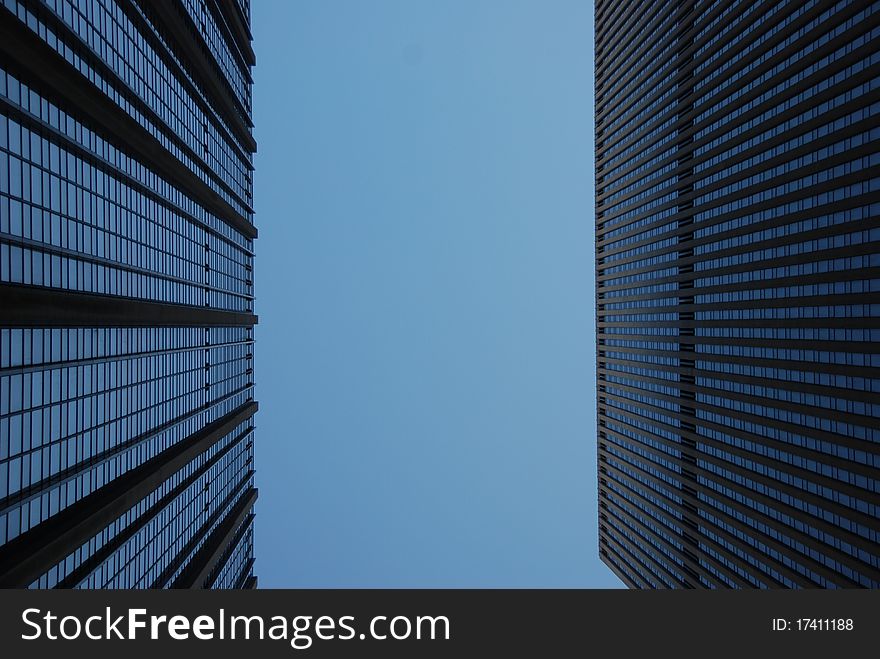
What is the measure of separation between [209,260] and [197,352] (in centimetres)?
1232

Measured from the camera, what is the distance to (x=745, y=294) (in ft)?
228

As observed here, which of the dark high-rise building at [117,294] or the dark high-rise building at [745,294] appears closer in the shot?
the dark high-rise building at [117,294]

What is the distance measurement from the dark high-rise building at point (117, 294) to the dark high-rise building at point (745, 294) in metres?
58.7

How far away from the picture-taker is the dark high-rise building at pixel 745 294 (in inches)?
2121

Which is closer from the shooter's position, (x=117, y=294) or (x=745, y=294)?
(x=117, y=294)

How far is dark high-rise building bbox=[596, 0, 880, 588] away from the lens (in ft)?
177

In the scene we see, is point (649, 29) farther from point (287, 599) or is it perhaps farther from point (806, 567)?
point (287, 599)

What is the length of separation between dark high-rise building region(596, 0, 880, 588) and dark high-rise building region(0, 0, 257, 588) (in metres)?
58.7

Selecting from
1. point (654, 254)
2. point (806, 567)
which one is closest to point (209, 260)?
point (654, 254)

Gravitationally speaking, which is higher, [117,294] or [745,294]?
[745,294]

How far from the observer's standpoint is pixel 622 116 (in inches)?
4220

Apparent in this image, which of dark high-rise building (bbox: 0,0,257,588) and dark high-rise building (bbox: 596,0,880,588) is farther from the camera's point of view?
dark high-rise building (bbox: 596,0,880,588)

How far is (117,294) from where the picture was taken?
170 feet

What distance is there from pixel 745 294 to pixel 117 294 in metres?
61.2
